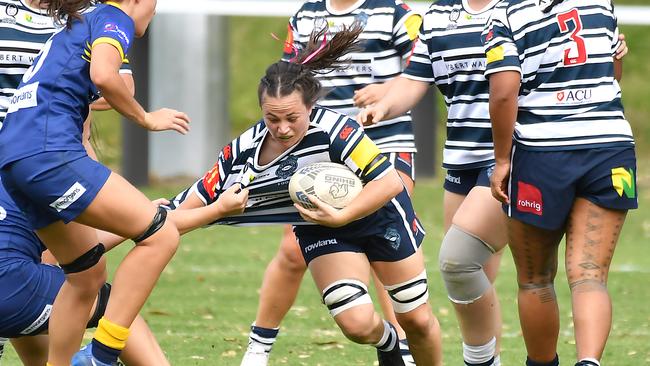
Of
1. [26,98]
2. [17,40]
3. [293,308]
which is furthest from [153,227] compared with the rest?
[293,308]

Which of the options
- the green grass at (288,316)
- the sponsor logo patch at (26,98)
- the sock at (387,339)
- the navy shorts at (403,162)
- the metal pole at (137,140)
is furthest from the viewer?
the metal pole at (137,140)

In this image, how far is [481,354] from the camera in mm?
5664

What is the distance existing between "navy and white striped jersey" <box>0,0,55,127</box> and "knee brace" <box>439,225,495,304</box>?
2.15 m

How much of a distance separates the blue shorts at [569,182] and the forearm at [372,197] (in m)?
0.53

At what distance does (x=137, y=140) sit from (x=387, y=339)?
9.07m

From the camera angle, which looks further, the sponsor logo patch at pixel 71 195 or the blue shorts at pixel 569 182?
the blue shorts at pixel 569 182

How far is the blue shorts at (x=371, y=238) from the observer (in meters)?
5.43

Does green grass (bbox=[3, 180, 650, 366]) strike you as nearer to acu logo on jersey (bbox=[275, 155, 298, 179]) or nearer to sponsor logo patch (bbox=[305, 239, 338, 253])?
sponsor logo patch (bbox=[305, 239, 338, 253])

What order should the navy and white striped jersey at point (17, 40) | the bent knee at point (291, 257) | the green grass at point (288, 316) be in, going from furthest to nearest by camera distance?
the green grass at point (288, 316)
the bent knee at point (291, 257)
the navy and white striped jersey at point (17, 40)

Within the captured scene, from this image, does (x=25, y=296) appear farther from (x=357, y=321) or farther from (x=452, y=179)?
(x=452, y=179)

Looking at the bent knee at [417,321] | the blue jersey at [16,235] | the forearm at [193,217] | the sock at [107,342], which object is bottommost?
the bent knee at [417,321]

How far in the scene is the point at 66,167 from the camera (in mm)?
4594

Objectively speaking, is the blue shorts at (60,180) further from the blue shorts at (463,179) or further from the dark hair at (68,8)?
the blue shorts at (463,179)

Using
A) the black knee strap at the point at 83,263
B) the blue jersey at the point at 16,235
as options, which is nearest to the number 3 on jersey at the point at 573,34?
the black knee strap at the point at 83,263
